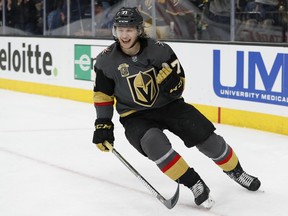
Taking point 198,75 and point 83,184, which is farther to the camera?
point 198,75

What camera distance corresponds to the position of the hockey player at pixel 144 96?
9.84ft

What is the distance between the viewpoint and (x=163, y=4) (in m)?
6.24

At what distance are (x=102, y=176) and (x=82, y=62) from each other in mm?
3579

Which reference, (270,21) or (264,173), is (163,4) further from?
(264,173)

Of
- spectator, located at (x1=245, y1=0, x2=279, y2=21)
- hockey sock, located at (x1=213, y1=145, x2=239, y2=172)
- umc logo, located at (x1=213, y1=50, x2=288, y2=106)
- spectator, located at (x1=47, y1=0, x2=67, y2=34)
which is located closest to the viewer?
hockey sock, located at (x1=213, y1=145, x2=239, y2=172)

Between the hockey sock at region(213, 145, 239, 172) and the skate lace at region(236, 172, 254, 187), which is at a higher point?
the hockey sock at region(213, 145, 239, 172)

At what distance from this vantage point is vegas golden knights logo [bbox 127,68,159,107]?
308cm

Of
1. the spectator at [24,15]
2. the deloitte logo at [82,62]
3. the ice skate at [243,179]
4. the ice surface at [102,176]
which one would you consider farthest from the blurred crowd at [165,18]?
the ice skate at [243,179]

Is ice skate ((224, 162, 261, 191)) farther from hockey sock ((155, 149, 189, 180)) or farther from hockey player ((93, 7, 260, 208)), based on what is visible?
hockey sock ((155, 149, 189, 180))

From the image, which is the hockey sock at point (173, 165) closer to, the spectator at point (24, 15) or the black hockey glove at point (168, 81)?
the black hockey glove at point (168, 81)

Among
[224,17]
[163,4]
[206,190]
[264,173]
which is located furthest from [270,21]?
[206,190]

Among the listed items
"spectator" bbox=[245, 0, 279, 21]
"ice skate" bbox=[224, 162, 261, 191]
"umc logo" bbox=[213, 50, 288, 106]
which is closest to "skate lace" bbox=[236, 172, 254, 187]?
"ice skate" bbox=[224, 162, 261, 191]

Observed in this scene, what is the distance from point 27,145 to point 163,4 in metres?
2.24

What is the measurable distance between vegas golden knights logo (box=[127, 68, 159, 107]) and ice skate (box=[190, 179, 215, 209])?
45 cm
